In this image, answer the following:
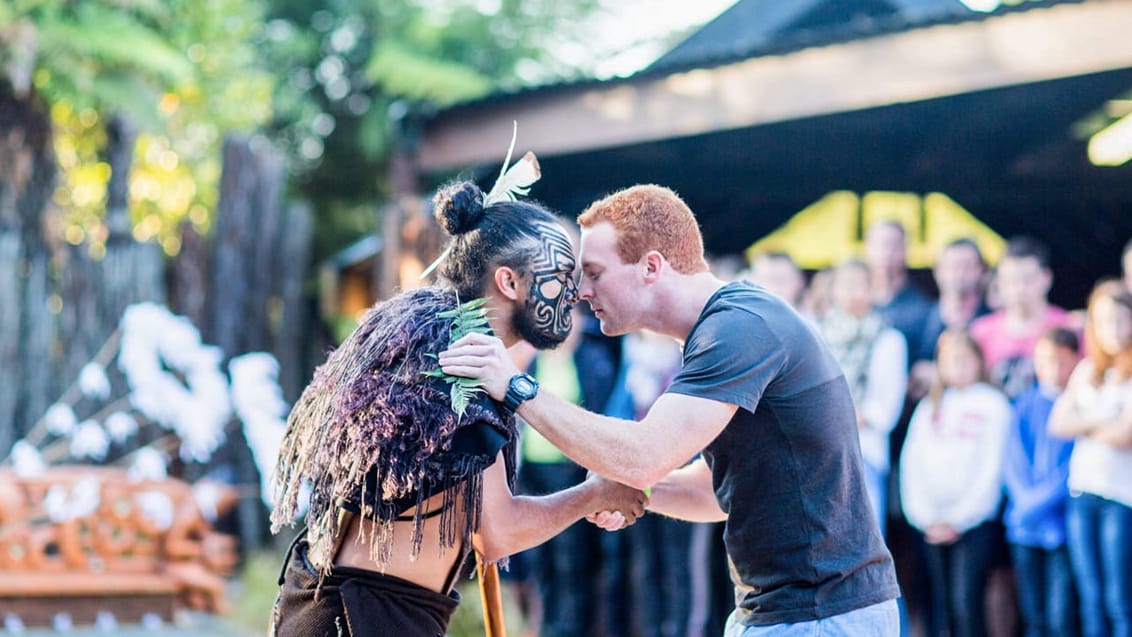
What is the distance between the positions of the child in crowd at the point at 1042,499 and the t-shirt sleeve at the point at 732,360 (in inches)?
128

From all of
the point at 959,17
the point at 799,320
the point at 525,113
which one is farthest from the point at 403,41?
the point at 799,320

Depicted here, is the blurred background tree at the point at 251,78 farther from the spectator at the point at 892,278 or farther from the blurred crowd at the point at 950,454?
the spectator at the point at 892,278

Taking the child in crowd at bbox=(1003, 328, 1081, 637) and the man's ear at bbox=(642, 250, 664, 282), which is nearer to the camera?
the man's ear at bbox=(642, 250, 664, 282)

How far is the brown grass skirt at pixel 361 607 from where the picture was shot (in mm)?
3086

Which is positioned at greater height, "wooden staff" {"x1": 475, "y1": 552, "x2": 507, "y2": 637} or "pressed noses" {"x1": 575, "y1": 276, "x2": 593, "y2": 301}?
"pressed noses" {"x1": 575, "y1": 276, "x2": 593, "y2": 301}

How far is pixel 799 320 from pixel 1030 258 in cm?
335

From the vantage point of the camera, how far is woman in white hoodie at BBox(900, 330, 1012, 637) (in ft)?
20.2

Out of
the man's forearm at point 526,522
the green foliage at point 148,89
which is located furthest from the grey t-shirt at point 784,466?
the green foliage at point 148,89

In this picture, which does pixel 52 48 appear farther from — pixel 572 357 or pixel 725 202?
pixel 572 357

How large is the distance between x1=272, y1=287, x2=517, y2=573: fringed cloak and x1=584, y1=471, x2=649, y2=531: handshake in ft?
1.38

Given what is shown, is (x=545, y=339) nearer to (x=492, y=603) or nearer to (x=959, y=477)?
(x=492, y=603)

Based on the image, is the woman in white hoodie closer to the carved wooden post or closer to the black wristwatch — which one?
the black wristwatch

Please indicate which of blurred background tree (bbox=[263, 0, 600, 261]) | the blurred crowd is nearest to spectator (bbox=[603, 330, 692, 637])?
the blurred crowd

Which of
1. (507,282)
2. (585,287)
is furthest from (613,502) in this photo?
(507,282)
